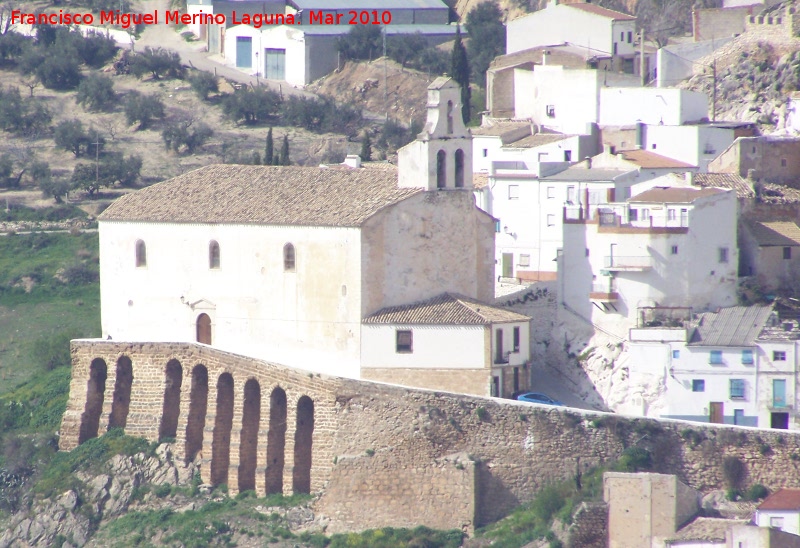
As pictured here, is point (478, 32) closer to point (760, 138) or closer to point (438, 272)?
point (760, 138)

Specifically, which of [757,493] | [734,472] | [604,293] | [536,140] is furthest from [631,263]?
[536,140]

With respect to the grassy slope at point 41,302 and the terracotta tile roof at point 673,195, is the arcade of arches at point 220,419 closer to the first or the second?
the grassy slope at point 41,302

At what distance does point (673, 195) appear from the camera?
65.2 metres

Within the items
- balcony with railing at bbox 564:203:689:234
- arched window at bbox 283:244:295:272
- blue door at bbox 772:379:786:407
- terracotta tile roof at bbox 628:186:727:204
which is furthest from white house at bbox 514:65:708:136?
blue door at bbox 772:379:786:407

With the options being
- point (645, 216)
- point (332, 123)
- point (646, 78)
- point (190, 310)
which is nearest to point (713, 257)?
point (645, 216)

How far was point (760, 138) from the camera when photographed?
72188 mm

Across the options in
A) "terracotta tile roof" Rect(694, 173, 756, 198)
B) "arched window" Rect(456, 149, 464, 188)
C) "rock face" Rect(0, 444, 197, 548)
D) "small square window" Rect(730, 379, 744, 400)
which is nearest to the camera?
"small square window" Rect(730, 379, 744, 400)

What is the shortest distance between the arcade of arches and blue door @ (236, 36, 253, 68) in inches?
1407

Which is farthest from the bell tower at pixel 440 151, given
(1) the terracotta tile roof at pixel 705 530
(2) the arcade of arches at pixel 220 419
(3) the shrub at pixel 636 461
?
(1) the terracotta tile roof at pixel 705 530

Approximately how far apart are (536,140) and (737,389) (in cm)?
1979

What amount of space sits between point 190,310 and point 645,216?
1340cm

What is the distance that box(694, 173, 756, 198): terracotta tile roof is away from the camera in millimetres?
68312

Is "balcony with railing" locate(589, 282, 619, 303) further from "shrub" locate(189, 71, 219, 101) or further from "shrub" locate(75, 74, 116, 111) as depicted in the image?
"shrub" locate(75, 74, 116, 111)

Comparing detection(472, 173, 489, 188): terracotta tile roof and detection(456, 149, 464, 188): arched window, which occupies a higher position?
detection(456, 149, 464, 188): arched window
